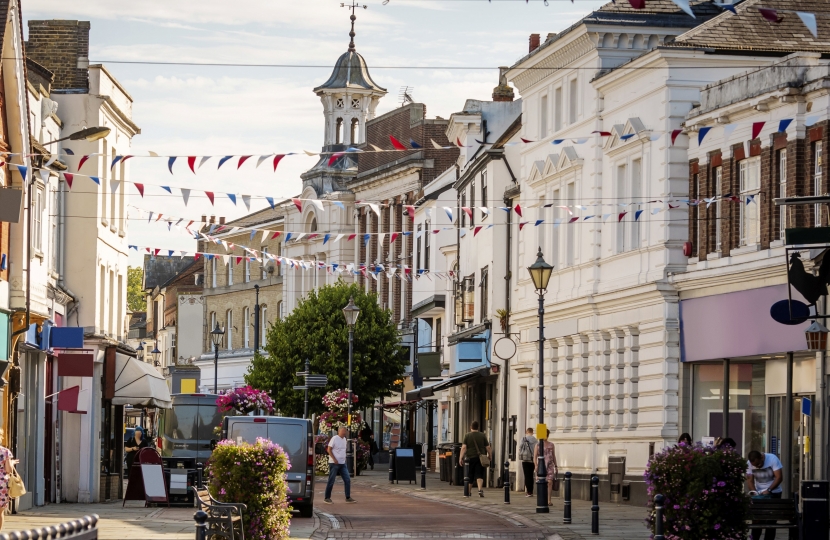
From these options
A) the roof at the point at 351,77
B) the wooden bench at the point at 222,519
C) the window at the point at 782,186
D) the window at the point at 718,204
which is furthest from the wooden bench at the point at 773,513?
the roof at the point at 351,77

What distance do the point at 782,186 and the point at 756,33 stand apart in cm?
599

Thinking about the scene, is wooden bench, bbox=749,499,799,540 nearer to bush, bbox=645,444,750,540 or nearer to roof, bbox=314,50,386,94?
bush, bbox=645,444,750,540

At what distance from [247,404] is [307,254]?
46155mm

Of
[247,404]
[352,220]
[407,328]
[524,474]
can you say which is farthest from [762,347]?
[352,220]

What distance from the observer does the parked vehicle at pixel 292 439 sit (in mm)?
29672

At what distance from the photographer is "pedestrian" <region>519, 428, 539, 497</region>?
4009 cm

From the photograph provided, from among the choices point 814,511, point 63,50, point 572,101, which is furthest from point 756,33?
point 814,511

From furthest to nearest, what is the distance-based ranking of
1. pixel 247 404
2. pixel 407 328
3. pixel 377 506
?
1. pixel 407 328
2. pixel 247 404
3. pixel 377 506

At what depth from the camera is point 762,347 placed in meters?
31.2

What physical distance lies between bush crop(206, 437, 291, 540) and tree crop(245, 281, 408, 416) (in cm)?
4272

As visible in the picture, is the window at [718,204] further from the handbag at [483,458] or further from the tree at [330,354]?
the tree at [330,354]

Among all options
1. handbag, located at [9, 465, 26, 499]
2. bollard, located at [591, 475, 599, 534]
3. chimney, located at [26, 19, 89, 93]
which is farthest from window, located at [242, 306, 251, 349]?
handbag, located at [9, 465, 26, 499]

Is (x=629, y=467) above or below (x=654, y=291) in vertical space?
below

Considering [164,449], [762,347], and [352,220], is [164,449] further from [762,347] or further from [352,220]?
[352,220]
